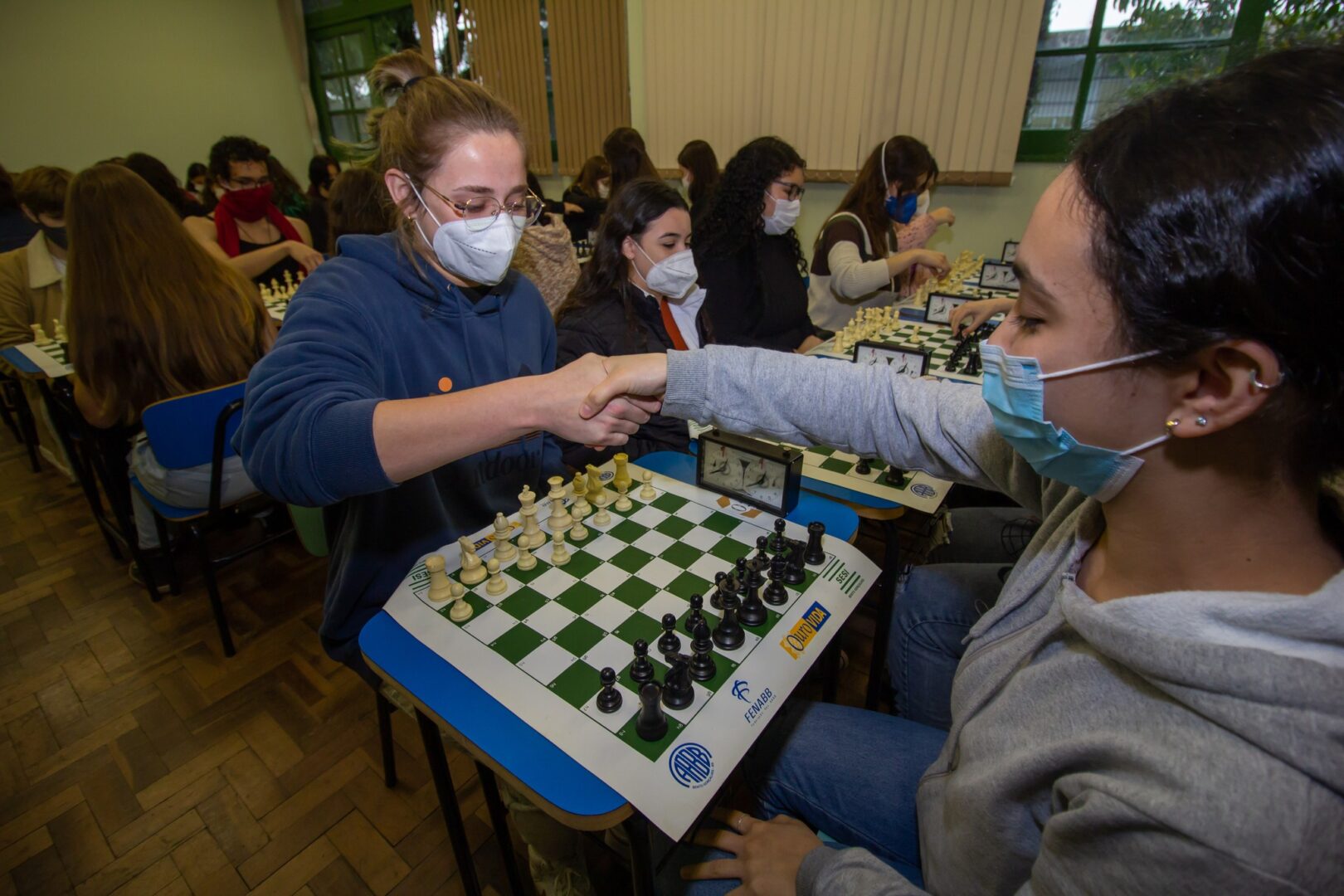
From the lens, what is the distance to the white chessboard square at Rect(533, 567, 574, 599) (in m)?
1.13

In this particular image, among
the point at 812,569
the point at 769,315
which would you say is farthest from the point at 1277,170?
the point at 769,315

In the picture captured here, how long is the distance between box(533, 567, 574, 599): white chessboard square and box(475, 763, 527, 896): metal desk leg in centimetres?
38

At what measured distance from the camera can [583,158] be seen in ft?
20.8

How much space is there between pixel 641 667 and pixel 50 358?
297 centimetres

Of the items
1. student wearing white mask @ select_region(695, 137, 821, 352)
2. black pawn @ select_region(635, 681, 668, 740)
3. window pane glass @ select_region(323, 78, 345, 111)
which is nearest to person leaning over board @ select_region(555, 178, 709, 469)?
student wearing white mask @ select_region(695, 137, 821, 352)

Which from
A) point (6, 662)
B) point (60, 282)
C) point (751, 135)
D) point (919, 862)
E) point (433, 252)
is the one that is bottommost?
point (6, 662)

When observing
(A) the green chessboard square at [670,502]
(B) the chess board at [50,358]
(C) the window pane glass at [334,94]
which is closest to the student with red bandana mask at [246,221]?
(B) the chess board at [50,358]

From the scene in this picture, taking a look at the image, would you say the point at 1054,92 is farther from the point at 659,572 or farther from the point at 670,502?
the point at 659,572

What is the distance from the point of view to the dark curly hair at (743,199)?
9.04 ft

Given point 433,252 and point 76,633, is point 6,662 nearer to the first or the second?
point 76,633

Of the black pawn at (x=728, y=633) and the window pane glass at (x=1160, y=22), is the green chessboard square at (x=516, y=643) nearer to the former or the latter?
the black pawn at (x=728, y=633)

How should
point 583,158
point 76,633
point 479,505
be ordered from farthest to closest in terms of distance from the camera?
point 583,158
point 76,633
point 479,505

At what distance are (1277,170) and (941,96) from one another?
4601mm

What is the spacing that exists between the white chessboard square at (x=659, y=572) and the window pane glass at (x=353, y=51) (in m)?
9.18
